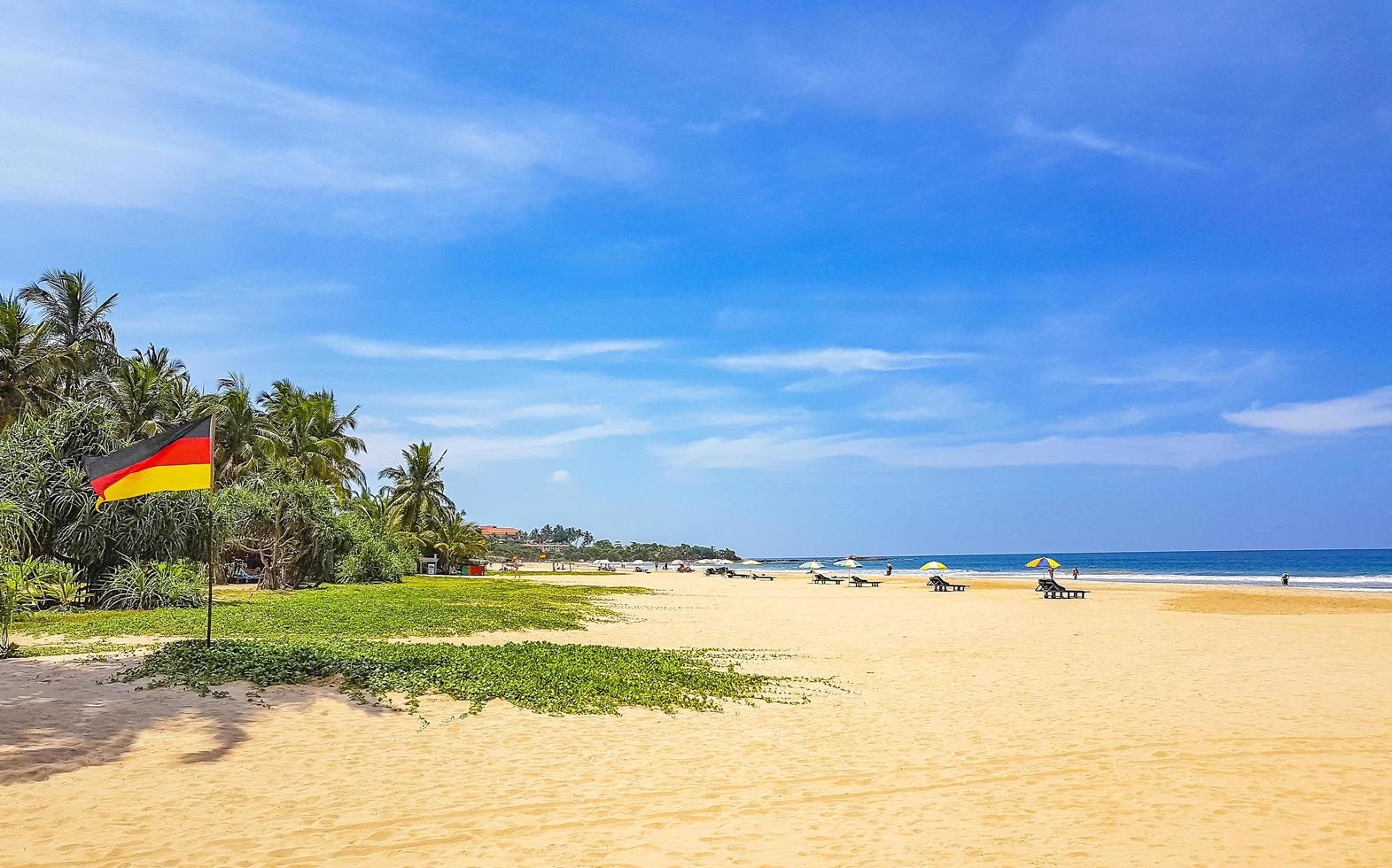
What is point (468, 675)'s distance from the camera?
13258 mm

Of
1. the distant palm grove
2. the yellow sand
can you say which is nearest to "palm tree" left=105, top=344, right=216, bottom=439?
the distant palm grove

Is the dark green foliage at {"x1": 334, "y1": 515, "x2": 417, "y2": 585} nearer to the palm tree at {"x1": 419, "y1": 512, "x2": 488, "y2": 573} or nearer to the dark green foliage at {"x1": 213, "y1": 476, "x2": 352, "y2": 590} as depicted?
the dark green foliage at {"x1": 213, "y1": 476, "x2": 352, "y2": 590}

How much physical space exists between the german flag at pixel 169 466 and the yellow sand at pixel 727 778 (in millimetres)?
3075

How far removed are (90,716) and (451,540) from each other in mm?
64800

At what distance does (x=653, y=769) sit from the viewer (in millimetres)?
9000

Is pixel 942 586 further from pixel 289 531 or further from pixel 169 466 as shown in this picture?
pixel 169 466

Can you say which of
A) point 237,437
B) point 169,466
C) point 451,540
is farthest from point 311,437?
point 169,466

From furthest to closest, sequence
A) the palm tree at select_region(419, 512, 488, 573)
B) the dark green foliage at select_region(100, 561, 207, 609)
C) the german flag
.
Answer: the palm tree at select_region(419, 512, 488, 573)
the dark green foliage at select_region(100, 561, 207, 609)
the german flag

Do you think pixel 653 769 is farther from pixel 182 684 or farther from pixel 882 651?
pixel 882 651

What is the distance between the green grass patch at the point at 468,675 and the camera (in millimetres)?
11898

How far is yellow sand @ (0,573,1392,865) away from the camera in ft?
22.1

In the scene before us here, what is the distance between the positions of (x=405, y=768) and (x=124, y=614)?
18.2 meters

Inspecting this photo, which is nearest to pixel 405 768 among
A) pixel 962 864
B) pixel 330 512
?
pixel 962 864

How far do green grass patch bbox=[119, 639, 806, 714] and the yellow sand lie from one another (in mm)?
634
